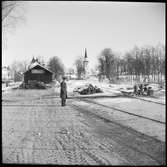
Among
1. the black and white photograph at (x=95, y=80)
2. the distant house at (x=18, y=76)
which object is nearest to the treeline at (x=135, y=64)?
the black and white photograph at (x=95, y=80)

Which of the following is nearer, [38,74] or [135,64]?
[135,64]

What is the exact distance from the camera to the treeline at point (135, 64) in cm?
203

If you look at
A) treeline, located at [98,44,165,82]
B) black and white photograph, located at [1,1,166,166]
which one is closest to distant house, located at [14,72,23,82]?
black and white photograph, located at [1,1,166,166]

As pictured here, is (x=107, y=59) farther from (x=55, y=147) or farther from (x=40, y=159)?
(x=40, y=159)

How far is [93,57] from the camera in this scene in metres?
2.07

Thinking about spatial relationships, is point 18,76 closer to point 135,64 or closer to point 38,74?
point 38,74

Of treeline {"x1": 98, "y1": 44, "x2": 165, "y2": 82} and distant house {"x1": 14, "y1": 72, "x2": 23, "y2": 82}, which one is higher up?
treeline {"x1": 98, "y1": 44, "x2": 165, "y2": 82}

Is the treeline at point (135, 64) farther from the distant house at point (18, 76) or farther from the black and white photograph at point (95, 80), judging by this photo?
the distant house at point (18, 76)

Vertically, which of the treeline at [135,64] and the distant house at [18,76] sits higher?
the treeline at [135,64]

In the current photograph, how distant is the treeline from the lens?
203 centimetres

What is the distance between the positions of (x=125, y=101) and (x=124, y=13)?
1516mm

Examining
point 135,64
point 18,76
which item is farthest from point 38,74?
point 135,64

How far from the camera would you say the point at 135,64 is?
2215 millimetres

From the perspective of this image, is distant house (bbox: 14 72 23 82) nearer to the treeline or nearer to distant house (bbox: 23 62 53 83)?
distant house (bbox: 23 62 53 83)
